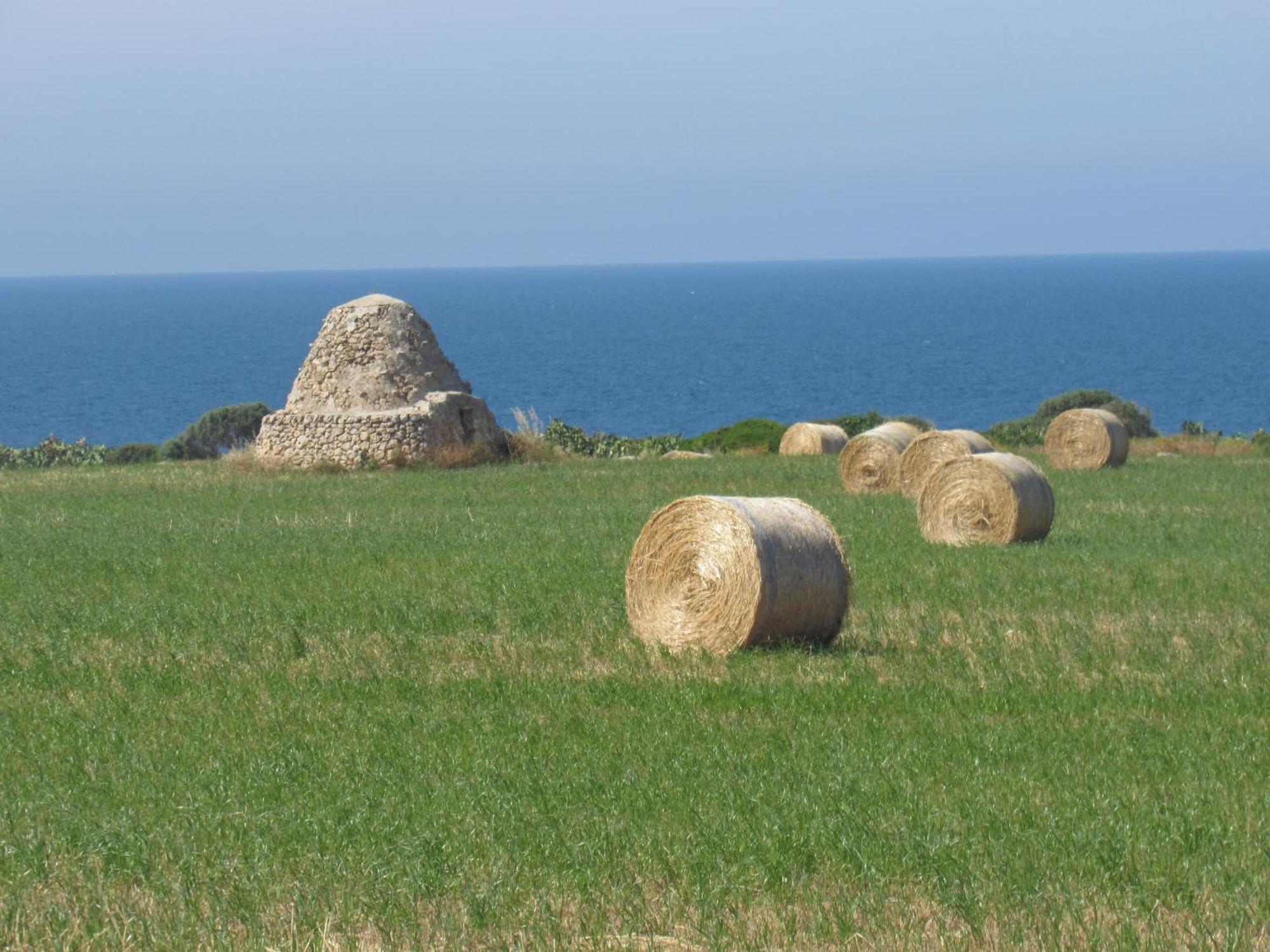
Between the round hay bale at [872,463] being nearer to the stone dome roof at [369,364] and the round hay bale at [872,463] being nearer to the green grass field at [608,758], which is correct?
the green grass field at [608,758]

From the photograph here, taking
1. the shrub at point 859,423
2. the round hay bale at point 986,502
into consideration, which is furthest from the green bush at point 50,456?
the round hay bale at point 986,502

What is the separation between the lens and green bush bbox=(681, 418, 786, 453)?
36.3m

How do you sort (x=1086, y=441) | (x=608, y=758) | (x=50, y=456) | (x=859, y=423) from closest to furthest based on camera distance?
(x=608, y=758), (x=1086, y=441), (x=50, y=456), (x=859, y=423)

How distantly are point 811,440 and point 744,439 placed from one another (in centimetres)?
658

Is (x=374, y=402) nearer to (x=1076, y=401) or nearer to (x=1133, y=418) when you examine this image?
(x=1133, y=418)

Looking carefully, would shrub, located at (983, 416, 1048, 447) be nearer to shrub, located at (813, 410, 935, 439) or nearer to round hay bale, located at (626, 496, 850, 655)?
shrub, located at (813, 410, 935, 439)

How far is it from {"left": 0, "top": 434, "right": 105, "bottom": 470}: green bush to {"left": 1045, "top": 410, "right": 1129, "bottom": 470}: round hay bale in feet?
65.8

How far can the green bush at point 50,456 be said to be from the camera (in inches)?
1362

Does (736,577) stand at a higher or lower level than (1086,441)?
higher

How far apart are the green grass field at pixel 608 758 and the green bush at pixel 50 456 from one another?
20109 millimetres

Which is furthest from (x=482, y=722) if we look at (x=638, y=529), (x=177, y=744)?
(x=638, y=529)

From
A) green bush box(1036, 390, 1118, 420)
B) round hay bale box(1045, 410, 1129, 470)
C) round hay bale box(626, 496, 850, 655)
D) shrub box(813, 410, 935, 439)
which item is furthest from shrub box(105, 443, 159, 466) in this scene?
round hay bale box(626, 496, 850, 655)

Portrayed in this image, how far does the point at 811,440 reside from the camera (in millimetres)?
30797

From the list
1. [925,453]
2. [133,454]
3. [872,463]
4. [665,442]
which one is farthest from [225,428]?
[925,453]
